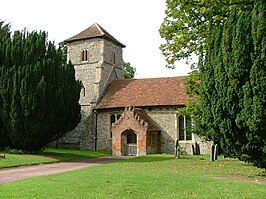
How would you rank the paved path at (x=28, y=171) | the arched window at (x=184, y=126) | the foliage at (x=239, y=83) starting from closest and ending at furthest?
the foliage at (x=239, y=83) → the paved path at (x=28, y=171) → the arched window at (x=184, y=126)

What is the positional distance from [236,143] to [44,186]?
7781 millimetres

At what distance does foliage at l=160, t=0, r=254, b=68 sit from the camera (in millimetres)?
18688

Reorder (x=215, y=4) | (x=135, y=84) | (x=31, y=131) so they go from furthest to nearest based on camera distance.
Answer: (x=135, y=84) → (x=31, y=131) → (x=215, y=4)

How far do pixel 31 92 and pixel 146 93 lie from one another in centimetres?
1263

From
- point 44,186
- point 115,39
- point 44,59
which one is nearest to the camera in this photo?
point 44,186

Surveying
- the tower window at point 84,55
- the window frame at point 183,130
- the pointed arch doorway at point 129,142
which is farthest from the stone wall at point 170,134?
the tower window at point 84,55

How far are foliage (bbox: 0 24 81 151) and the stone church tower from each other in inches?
281

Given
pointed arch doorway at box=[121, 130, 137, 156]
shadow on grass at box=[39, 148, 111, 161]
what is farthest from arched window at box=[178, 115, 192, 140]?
shadow on grass at box=[39, 148, 111, 161]

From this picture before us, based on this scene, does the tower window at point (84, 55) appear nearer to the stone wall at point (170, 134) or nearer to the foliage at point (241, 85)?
the stone wall at point (170, 134)

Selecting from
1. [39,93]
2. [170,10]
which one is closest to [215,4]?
[170,10]

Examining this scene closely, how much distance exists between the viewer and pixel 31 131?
26000 mm

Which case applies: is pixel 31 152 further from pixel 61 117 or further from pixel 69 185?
pixel 69 185

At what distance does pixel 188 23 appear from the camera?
2106 centimetres

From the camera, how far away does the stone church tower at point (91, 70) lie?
36.7 metres
